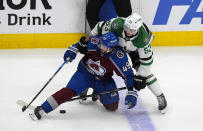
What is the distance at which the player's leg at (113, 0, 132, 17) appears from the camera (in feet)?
17.0

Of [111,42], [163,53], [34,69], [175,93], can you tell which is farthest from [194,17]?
[111,42]

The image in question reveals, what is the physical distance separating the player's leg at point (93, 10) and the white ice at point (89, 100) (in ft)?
1.77

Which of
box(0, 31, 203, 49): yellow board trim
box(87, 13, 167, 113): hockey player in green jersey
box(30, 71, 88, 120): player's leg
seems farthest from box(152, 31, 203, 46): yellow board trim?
box(30, 71, 88, 120): player's leg

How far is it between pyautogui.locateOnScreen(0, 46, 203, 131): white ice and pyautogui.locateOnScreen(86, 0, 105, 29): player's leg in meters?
0.54

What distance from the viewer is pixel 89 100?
419 cm

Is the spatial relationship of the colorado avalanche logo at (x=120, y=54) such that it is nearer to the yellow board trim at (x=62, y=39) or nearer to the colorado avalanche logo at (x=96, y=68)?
the colorado avalanche logo at (x=96, y=68)

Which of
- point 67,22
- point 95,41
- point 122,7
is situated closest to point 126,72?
point 95,41

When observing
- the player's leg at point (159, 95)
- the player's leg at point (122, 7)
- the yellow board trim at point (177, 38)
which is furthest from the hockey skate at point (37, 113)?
the yellow board trim at point (177, 38)

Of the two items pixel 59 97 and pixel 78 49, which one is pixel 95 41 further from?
pixel 59 97

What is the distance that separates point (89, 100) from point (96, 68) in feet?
1.61

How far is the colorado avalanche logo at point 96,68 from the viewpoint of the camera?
3785mm

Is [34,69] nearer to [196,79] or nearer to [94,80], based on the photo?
[94,80]

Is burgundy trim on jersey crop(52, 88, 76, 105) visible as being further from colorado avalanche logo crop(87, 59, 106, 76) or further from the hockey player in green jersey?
the hockey player in green jersey

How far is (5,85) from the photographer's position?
4477mm
